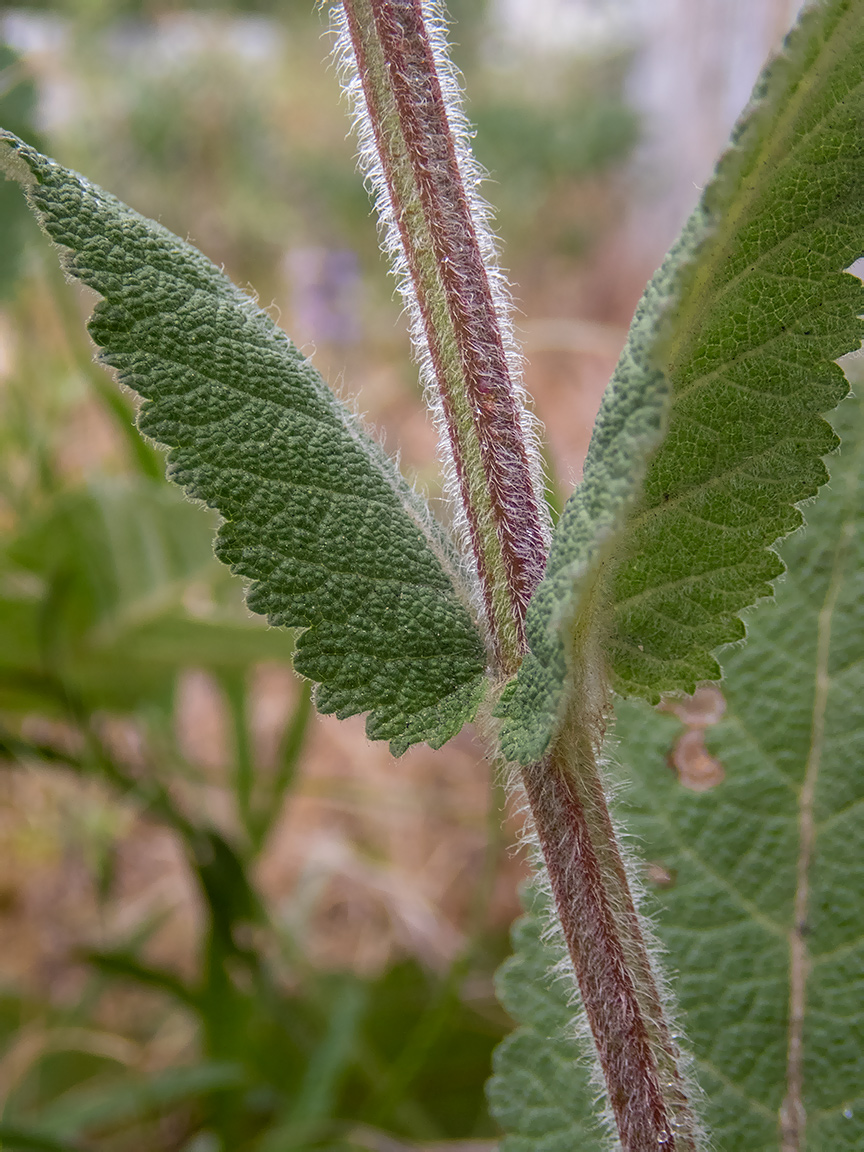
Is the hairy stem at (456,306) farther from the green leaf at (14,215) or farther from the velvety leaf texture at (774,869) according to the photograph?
the green leaf at (14,215)

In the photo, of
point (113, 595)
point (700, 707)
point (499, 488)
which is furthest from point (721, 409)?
point (113, 595)

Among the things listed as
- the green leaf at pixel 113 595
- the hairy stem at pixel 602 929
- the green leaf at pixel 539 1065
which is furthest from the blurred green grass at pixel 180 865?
the hairy stem at pixel 602 929

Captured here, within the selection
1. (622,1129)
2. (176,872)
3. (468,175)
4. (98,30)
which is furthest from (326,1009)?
(98,30)

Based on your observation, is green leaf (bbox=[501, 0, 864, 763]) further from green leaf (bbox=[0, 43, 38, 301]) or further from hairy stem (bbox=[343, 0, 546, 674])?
green leaf (bbox=[0, 43, 38, 301])

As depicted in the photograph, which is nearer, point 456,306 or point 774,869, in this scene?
point 456,306

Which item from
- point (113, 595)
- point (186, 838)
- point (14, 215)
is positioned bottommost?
point (186, 838)

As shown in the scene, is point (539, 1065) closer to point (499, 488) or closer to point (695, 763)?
point (695, 763)
